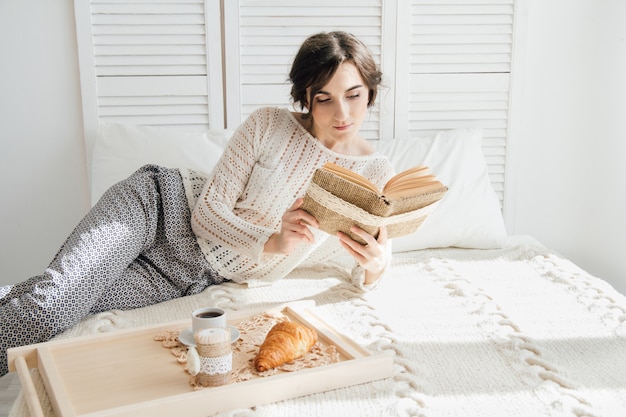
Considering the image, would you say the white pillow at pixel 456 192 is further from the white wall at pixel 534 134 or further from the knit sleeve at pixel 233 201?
the knit sleeve at pixel 233 201

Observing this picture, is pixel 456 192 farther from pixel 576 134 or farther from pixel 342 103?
pixel 342 103

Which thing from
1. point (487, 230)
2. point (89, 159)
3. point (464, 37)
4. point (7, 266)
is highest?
point (464, 37)

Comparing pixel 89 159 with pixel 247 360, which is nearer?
pixel 247 360

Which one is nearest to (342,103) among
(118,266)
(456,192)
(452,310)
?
(452,310)

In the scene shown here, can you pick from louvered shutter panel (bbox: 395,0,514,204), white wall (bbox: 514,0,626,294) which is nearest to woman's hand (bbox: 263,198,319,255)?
louvered shutter panel (bbox: 395,0,514,204)

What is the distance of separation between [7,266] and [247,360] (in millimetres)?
1560

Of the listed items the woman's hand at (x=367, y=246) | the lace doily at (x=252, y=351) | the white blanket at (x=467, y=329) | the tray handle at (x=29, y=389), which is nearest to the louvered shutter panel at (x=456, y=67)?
the white blanket at (x=467, y=329)

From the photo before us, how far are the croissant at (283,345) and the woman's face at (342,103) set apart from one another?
595 millimetres

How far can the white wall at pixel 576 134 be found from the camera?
2559mm

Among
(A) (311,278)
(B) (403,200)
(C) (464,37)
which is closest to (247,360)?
(B) (403,200)

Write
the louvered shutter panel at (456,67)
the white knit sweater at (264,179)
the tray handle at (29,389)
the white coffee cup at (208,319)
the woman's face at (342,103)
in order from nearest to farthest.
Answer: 1. the tray handle at (29,389)
2. the white coffee cup at (208,319)
3. the woman's face at (342,103)
4. the white knit sweater at (264,179)
5. the louvered shutter panel at (456,67)

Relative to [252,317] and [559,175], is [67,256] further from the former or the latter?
[559,175]

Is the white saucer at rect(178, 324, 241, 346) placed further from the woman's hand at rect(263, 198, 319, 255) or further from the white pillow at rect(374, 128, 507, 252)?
the white pillow at rect(374, 128, 507, 252)

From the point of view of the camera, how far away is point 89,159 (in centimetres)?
244
